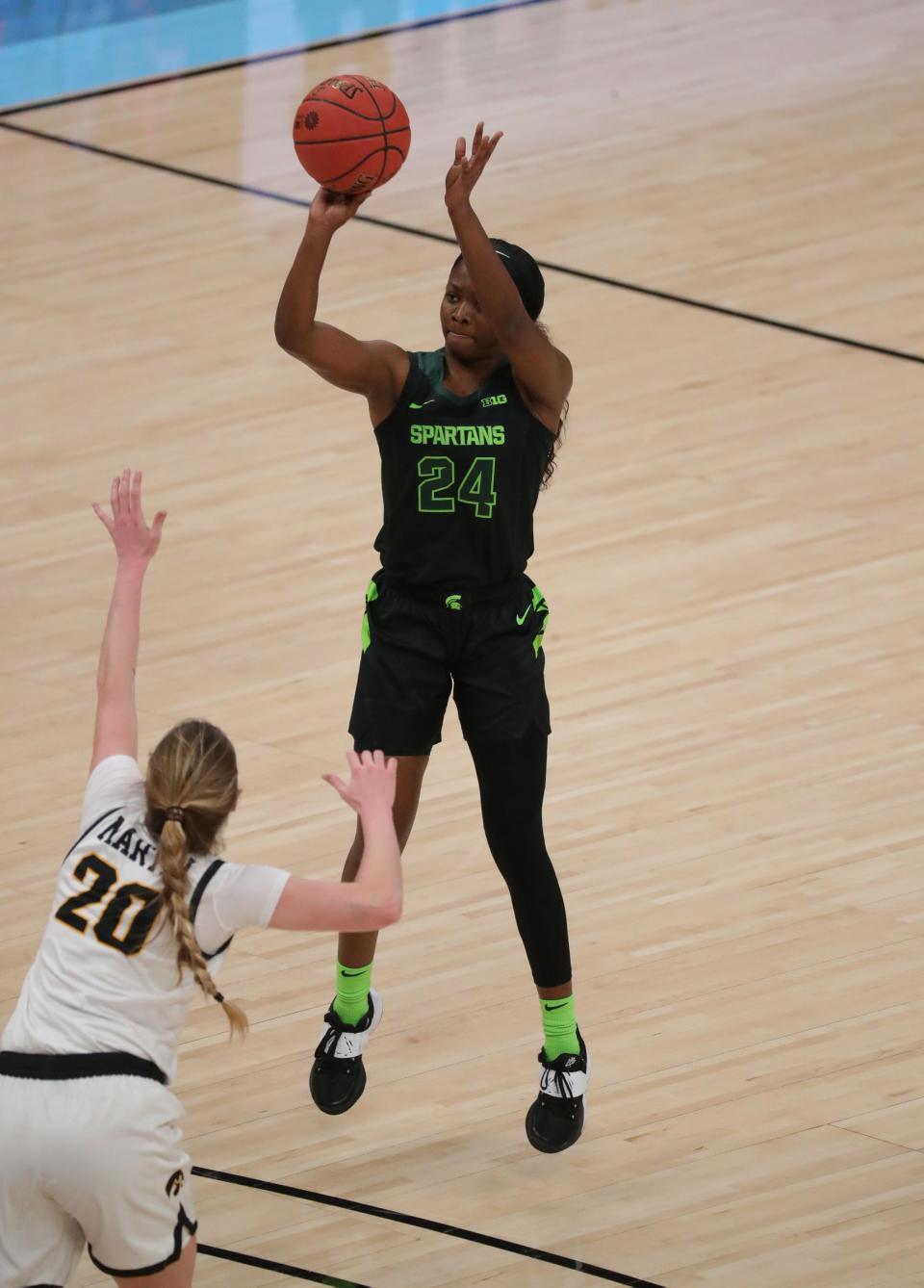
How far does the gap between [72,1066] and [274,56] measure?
1057 centimetres

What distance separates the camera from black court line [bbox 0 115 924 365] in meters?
8.80

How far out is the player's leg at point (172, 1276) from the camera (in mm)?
3400

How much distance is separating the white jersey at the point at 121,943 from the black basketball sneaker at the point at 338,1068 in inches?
51.9

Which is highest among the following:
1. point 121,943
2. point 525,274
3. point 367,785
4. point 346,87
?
point 346,87

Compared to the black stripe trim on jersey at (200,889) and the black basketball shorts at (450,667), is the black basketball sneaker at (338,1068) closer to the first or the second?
the black basketball shorts at (450,667)

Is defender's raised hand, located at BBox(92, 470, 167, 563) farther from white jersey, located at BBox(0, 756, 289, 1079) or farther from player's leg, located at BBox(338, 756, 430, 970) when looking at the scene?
player's leg, located at BBox(338, 756, 430, 970)

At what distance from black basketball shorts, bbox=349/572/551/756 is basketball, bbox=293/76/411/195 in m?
0.76

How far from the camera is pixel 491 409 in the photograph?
432 centimetres

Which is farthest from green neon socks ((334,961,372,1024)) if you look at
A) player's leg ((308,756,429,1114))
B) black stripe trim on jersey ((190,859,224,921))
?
black stripe trim on jersey ((190,859,224,921))

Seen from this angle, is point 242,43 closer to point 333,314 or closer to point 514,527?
point 333,314

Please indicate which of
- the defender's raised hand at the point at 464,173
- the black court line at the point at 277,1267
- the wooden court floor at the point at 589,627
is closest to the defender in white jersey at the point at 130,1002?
the black court line at the point at 277,1267

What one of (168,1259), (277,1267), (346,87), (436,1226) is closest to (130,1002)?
(168,1259)

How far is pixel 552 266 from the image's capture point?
9773 millimetres

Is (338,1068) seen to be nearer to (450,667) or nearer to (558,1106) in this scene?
(558,1106)
